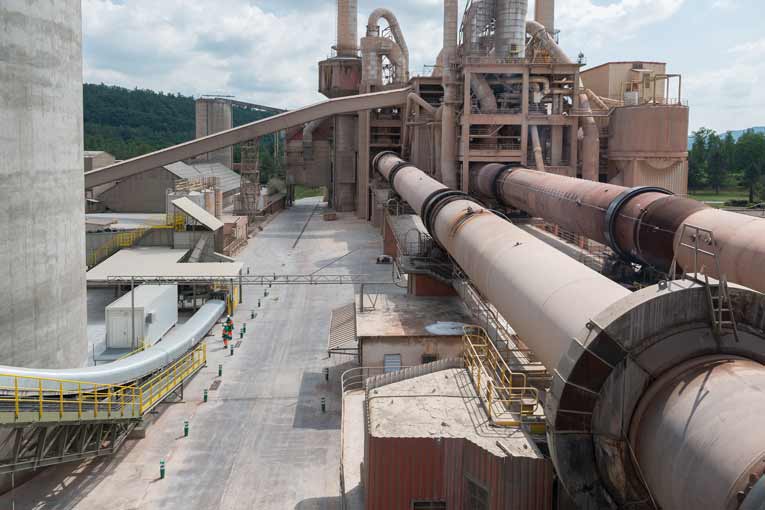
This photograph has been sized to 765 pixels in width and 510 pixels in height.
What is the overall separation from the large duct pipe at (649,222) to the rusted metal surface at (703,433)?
1.37m

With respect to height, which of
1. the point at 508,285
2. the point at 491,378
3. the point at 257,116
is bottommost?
the point at 491,378

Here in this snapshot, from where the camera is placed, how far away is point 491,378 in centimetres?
1302

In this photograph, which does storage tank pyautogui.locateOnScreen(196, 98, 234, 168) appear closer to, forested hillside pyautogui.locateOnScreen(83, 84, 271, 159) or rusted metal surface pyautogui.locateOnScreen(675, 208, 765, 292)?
forested hillside pyautogui.locateOnScreen(83, 84, 271, 159)

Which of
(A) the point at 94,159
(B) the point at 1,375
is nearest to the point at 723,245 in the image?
(B) the point at 1,375

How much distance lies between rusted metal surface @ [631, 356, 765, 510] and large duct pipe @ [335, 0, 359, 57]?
59.8 metres

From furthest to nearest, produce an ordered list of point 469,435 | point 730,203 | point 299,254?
point 730,203 < point 299,254 < point 469,435

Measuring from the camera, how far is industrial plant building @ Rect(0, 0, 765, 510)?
804 cm

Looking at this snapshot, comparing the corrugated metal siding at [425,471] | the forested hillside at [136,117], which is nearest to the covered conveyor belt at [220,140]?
the corrugated metal siding at [425,471]

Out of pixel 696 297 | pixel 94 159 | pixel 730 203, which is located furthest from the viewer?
pixel 730 203

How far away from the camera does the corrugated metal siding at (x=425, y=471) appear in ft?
33.9

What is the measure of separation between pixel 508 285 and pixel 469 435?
131 inches

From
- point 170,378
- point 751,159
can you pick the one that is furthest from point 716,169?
point 170,378

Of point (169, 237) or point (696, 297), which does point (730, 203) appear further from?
point (696, 297)

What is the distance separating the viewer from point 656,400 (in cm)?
781
